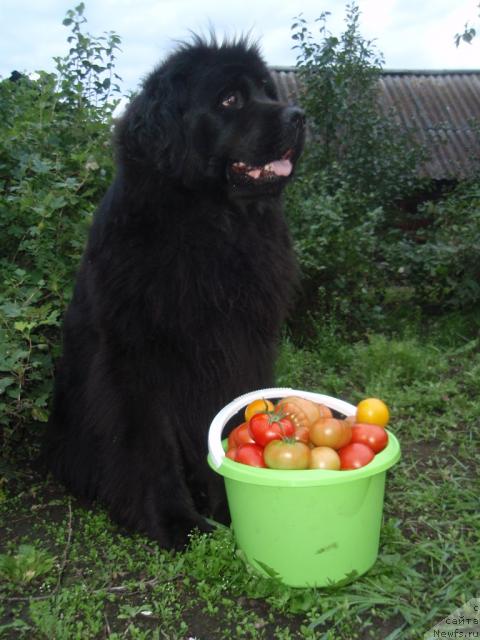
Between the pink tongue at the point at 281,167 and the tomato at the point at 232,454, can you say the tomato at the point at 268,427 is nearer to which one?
the tomato at the point at 232,454

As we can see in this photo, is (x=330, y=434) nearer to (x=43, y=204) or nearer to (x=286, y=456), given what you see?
(x=286, y=456)

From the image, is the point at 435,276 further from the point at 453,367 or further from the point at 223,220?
the point at 223,220

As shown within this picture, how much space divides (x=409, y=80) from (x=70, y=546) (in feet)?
43.7

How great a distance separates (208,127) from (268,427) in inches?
45.9

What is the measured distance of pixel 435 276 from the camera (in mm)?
5457

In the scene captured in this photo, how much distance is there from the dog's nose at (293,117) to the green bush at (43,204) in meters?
1.19

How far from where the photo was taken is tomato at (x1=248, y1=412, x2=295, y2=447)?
2119mm

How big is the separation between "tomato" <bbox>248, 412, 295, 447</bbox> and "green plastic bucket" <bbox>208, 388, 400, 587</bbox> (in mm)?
126

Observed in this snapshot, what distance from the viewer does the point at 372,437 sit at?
2.19 meters

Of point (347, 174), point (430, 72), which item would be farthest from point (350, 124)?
point (430, 72)

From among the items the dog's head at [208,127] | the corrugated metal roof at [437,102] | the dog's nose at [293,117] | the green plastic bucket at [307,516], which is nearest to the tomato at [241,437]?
the green plastic bucket at [307,516]

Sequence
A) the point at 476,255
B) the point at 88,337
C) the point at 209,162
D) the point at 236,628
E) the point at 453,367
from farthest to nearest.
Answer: the point at 476,255
the point at 453,367
the point at 88,337
the point at 209,162
the point at 236,628

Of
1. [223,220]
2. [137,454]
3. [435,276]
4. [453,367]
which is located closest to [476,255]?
[435,276]

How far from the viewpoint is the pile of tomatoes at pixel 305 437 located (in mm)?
2043
